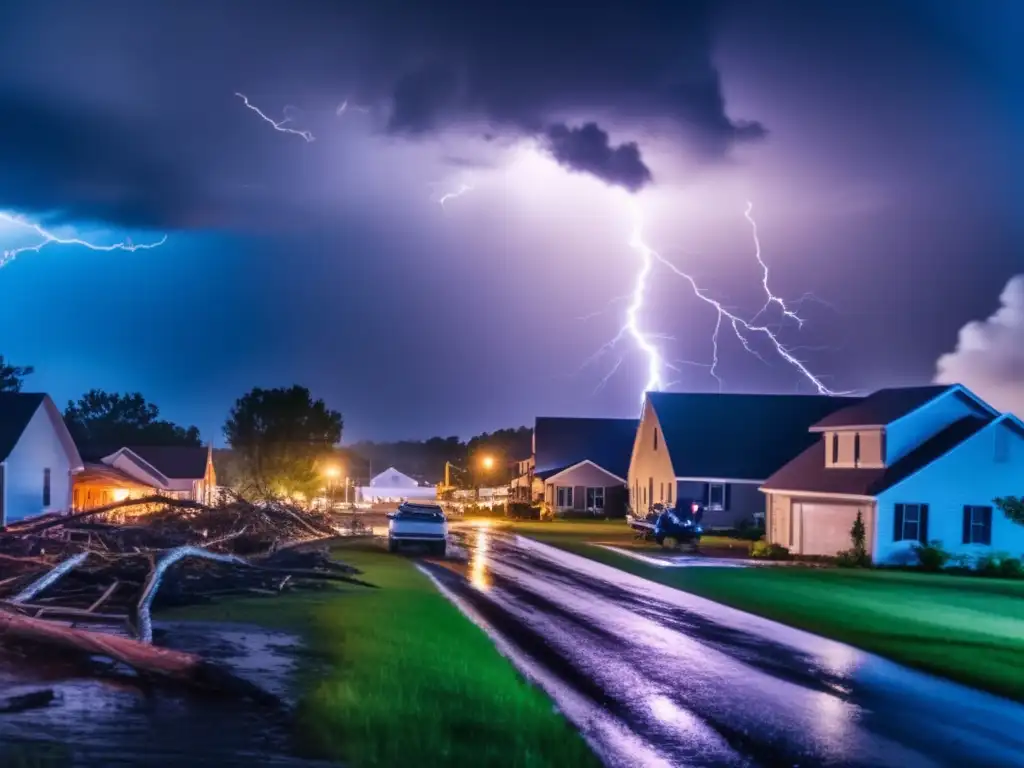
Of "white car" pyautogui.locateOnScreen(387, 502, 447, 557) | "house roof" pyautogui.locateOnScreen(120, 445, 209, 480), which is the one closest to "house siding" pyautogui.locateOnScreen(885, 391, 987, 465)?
"white car" pyautogui.locateOnScreen(387, 502, 447, 557)

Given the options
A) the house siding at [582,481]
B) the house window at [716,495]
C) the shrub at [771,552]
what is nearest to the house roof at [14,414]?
the shrub at [771,552]

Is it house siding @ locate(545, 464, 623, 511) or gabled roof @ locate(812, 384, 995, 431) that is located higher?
gabled roof @ locate(812, 384, 995, 431)

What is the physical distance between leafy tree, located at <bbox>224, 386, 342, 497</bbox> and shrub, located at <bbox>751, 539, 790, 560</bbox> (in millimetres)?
62441

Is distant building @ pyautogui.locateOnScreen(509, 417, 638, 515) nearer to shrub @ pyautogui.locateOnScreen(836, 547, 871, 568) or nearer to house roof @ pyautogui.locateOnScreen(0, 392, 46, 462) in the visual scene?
shrub @ pyautogui.locateOnScreen(836, 547, 871, 568)

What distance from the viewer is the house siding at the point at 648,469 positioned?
67000 millimetres

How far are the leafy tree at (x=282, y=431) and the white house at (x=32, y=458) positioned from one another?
51.0 m

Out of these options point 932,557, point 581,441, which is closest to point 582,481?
point 581,441

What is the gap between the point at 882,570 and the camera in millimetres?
40844

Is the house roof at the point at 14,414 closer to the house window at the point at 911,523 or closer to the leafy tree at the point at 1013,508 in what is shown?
the house window at the point at 911,523

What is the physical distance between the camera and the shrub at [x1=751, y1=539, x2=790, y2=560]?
4494 centimetres

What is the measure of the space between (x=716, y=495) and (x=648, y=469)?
10.2 metres

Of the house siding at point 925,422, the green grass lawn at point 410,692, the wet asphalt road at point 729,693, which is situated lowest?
the wet asphalt road at point 729,693

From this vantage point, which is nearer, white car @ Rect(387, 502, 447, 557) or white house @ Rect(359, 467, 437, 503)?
white car @ Rect(387, 502, 447, 557)

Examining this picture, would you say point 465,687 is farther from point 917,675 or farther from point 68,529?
point 68,529
